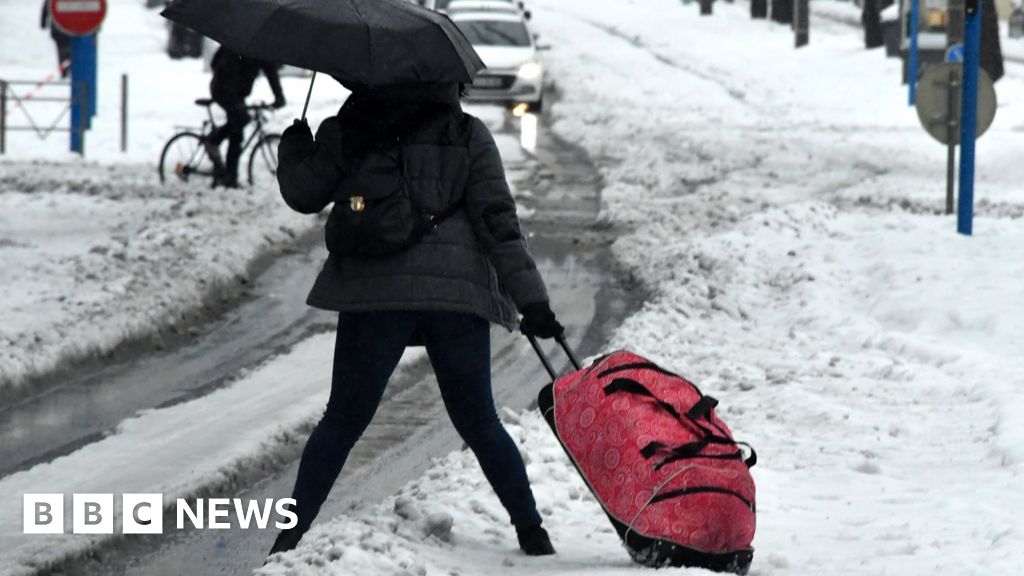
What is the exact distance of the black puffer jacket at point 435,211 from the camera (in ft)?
17.2

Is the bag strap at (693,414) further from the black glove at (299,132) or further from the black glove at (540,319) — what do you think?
the black glove at (299,132)

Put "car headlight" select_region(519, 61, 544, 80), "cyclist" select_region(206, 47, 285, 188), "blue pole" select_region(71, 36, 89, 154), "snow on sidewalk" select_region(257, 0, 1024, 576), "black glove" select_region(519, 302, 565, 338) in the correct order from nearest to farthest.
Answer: "black glove" select_region(519, 302, 565, 338), "snow on sidewalk" select_region(257, 0, 1024, 576), "cyclist" select_region(206, 47, 285, 188), "blue pole" select_region(71, 36, 89, 154), "car headlight" select_region(519, 61, 544, 80)

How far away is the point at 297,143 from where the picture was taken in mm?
5281

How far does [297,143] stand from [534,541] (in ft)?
5.03

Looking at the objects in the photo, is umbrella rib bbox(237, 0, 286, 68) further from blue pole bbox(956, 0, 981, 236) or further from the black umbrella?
blue pole bbox(956, 0, 981, 236)

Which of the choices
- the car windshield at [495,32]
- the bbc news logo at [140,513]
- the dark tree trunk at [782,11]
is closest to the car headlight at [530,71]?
the car windshield at [495,32]

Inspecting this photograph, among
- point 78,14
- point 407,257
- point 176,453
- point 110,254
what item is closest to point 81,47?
point 78,14

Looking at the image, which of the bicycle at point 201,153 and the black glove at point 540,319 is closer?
the black glove at point 540,319

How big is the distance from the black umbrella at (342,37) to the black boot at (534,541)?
1.51 meters

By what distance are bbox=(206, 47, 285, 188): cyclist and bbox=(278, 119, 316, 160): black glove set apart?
33.3ft

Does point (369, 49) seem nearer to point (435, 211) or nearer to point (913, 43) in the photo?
point (435, 211)

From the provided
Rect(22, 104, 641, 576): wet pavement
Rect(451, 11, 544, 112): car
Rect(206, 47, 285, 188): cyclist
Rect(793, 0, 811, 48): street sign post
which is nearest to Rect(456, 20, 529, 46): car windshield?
Rect(451, 11, 544, 112): car

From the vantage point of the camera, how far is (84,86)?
20.8 m

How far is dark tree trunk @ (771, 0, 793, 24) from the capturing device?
4738 centimetres
